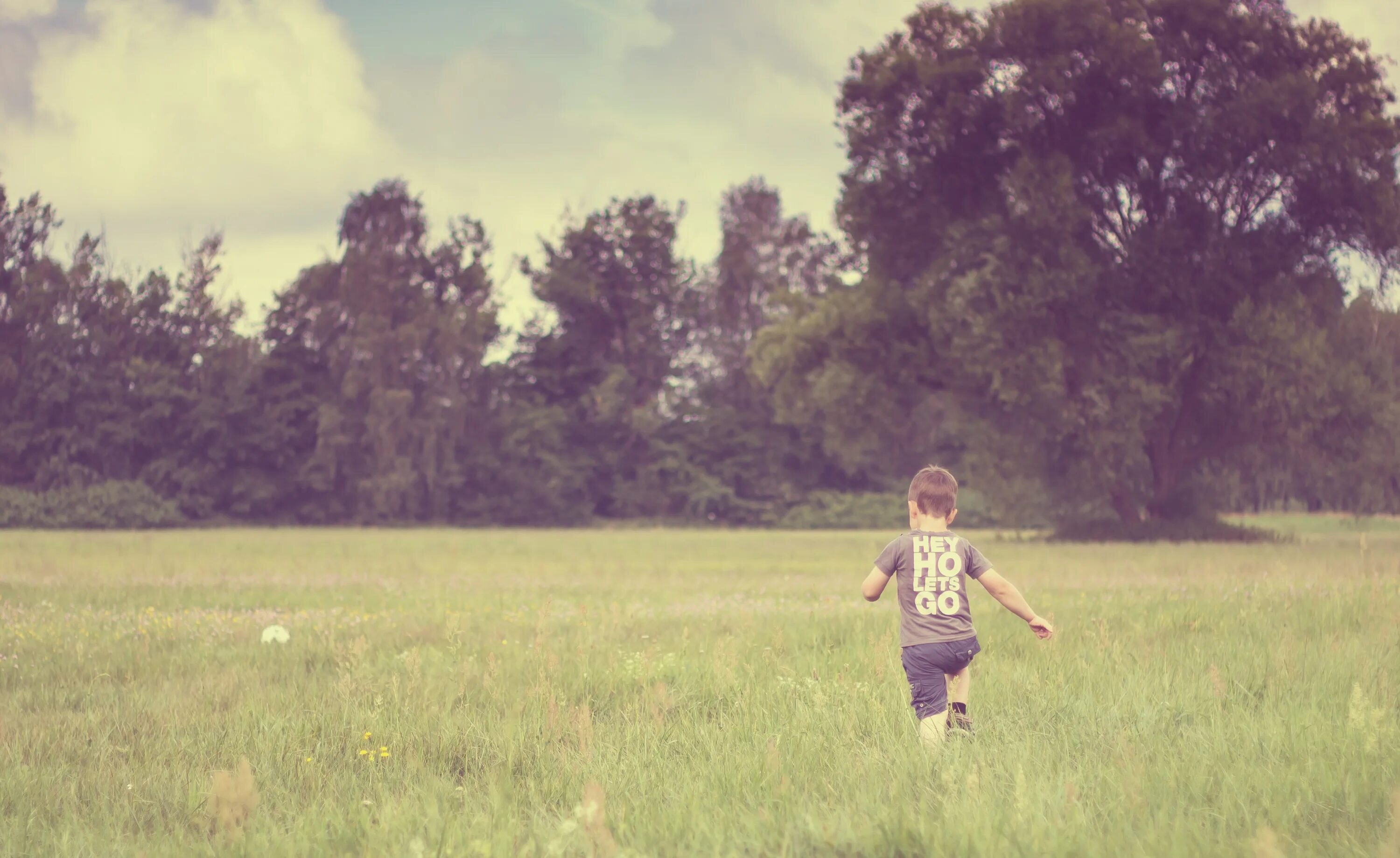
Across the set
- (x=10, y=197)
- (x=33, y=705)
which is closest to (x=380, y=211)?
(x=10, y=197)

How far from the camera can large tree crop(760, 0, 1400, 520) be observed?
26.6 metres

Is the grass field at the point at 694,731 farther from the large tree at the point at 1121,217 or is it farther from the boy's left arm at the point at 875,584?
the large tree at the point at 1121,217

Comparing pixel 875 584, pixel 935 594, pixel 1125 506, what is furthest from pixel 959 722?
pixel 1125 506

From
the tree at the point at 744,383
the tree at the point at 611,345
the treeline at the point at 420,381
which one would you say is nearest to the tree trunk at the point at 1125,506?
the treeline at the point at 420,381

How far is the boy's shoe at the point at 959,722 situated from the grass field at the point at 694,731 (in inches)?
4.9

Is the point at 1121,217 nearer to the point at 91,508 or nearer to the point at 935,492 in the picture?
the point at 935,492

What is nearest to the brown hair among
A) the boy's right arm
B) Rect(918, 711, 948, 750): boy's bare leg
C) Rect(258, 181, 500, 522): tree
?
the boy's right arm

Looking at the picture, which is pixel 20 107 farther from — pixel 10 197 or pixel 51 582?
pixel 10 197

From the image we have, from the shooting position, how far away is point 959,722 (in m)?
5.37

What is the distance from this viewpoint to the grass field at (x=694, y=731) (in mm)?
3820

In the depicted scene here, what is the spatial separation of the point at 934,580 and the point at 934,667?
42 cm

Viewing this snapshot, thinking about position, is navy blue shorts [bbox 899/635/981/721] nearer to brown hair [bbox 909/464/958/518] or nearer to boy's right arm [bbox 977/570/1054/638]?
boy's right arm [bbox 977/570/1054/638]

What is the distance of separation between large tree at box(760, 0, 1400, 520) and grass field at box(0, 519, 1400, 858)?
15056mm

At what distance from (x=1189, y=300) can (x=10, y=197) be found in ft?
A: 181
